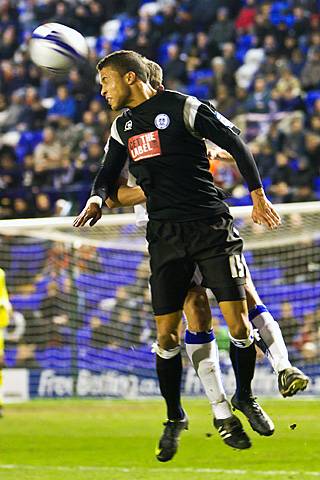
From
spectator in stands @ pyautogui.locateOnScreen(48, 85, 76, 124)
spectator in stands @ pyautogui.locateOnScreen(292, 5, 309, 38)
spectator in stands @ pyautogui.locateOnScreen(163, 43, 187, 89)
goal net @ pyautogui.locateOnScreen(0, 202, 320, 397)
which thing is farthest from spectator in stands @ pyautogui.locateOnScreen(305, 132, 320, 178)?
spectator in stands @ pyautogui.locateOnScreen(48, 85, 76, 124)

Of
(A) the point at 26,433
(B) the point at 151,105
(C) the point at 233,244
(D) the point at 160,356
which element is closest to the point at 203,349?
(D) the point at 160,356

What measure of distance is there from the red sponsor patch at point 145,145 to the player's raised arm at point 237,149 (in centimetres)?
23

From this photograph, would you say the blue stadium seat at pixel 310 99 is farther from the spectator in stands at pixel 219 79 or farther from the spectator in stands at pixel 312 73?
the spectator in stands at pixel 219 79

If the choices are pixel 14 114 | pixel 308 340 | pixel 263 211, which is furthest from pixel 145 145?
pixel 14 114

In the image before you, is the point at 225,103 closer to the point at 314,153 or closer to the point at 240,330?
the point at 314,153

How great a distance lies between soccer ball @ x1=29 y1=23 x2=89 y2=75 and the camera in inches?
285

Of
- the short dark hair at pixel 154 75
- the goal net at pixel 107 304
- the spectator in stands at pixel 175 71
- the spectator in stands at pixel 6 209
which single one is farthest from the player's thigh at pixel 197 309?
the spectator in stands at pixel 175 71

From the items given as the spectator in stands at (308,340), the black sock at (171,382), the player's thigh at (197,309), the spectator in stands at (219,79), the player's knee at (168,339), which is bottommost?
the spectator in stands at (308,340)

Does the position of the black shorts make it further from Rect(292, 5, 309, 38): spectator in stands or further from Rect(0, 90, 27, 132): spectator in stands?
Rect(0, 90, 27, 132): spectator in stands

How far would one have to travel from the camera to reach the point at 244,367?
250 inches

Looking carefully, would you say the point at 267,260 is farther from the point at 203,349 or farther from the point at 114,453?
the point at 203,349

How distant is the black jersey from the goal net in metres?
6.61

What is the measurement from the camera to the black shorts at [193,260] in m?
6.16

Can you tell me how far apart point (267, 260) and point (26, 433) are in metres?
4.11
